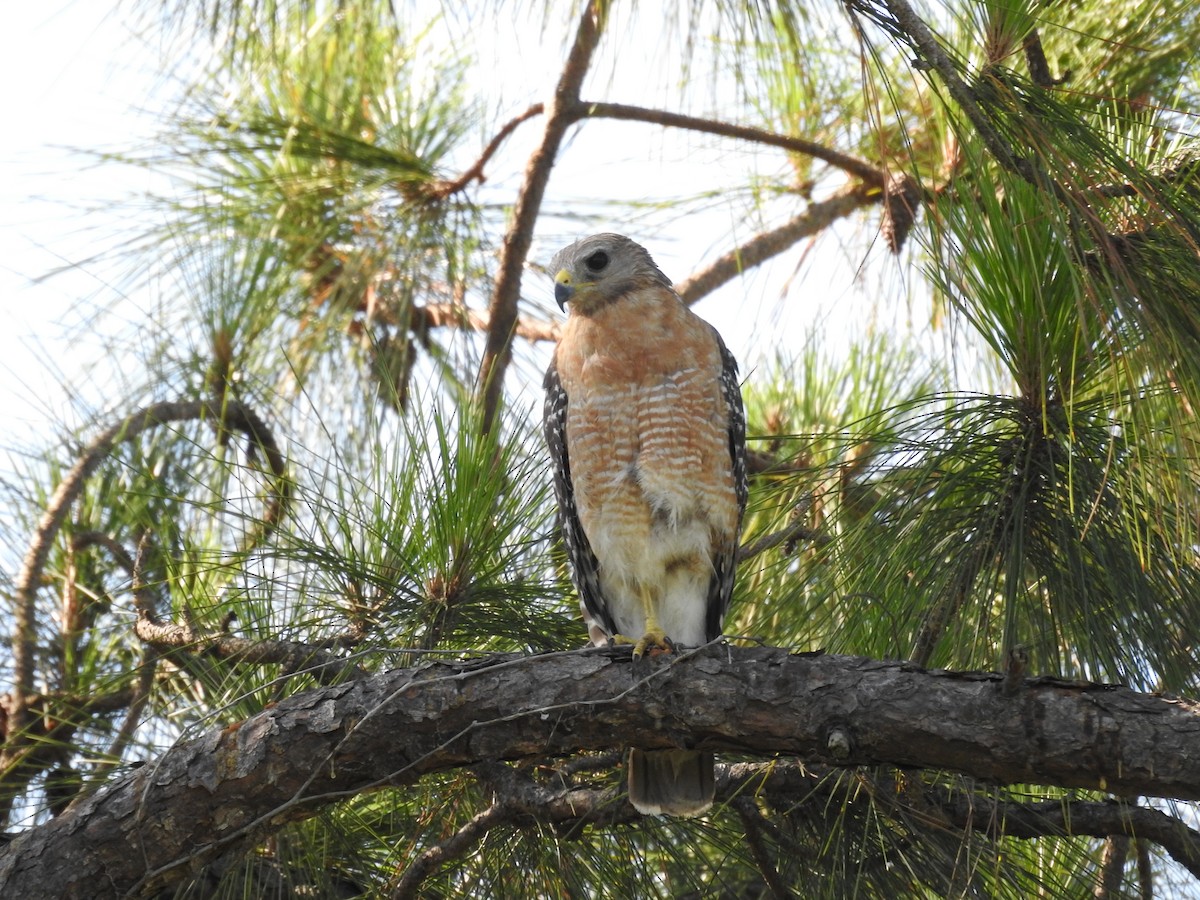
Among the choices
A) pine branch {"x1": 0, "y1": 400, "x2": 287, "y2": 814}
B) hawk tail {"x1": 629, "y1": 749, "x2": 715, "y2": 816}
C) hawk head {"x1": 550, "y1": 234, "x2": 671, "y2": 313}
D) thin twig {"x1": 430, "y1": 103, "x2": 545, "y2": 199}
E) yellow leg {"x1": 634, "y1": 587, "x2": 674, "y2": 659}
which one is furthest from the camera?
thin twig {"x1": 430, "y1": 103, "x2": 545, "y2": 199}

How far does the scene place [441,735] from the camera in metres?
2.88

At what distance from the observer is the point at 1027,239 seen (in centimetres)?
281

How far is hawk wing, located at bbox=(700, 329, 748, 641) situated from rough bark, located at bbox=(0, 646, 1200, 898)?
1156mm

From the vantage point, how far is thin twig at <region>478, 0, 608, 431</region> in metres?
4.86

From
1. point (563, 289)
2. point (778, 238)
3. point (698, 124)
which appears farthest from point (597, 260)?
point (778, 238)

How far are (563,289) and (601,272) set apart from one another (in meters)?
0.17

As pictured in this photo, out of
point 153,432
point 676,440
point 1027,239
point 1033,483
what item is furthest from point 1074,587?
point 153,432

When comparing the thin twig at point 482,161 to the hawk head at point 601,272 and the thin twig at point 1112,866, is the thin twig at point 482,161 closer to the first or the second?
the hawk head at point 601,272

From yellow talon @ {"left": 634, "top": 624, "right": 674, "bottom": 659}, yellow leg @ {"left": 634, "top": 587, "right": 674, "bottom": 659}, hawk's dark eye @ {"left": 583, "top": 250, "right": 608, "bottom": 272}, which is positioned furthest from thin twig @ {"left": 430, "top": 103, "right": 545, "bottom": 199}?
yellow talon @ {"left": 634, "top": 624, "right": 674, "bottom": 659}

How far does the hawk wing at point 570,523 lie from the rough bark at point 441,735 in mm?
1048

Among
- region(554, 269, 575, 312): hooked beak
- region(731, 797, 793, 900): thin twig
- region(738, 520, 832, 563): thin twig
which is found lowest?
region(731, 797, 793, 900): thin twig

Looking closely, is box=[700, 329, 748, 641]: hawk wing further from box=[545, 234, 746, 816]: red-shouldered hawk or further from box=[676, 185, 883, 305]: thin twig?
box=[676, 185, 883, 305]: thin twig

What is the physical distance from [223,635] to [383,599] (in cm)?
45

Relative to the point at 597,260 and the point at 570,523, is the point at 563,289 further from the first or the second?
the point at 570,523
